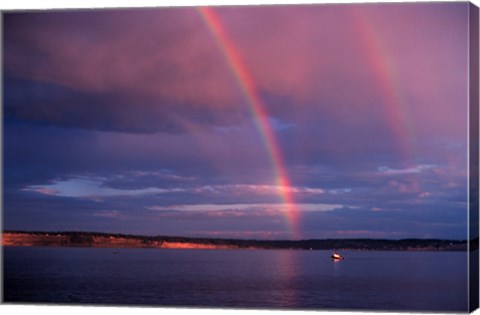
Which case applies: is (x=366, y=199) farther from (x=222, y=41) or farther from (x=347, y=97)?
(x=222, y=41)

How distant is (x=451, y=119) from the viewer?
54.9 feet

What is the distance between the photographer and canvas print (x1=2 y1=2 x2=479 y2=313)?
634 inches

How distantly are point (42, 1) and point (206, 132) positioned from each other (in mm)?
6222

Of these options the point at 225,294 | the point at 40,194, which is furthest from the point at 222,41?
the point at 225,294

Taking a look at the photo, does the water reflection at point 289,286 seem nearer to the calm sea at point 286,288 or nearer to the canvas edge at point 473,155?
the calm sea at point 286,288

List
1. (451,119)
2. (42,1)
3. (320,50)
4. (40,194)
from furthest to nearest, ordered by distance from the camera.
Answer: (40,194) < (320,50) < (451,119) < (42,1)

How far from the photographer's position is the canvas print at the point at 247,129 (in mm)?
16109

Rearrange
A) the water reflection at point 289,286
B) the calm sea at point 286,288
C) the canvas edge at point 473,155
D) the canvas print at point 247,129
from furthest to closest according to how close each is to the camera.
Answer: the water reflection at point 289,286 → the calm sea at point 286,288 → the canvas print at point 247,129 → the canvas edge at point 473,155

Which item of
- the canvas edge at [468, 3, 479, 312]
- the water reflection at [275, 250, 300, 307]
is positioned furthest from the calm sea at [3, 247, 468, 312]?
the canvas edge at [468, 3, 479, 312]

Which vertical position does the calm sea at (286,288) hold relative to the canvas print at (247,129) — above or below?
below

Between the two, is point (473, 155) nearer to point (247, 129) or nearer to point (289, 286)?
point (247, 129)

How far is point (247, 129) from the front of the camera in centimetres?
2025

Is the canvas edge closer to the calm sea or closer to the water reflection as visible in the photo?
the calm sea

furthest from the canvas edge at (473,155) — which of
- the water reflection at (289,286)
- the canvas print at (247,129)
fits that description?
the water reflection at (289,286)
